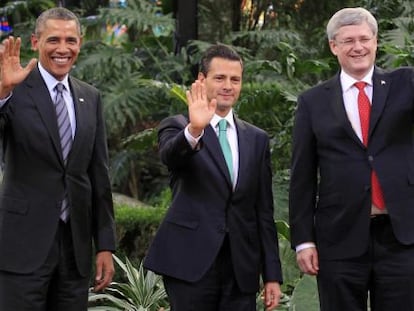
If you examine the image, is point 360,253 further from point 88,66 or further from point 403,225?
point 88,66

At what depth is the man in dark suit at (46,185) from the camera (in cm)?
426

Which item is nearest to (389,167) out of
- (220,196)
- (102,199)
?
(220,196)

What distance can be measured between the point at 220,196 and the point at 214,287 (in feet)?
1.45

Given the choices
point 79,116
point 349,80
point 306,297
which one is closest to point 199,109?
point 79,116

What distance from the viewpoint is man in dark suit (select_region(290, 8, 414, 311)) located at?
13.8 ft

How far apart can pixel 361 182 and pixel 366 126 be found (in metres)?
0.27

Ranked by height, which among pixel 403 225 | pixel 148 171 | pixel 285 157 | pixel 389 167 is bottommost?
pixel 148 171

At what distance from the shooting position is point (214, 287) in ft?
14.1

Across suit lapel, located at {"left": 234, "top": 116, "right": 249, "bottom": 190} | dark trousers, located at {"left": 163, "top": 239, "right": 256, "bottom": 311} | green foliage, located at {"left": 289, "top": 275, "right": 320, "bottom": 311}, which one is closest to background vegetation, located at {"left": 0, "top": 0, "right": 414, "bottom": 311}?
green foliage, located at {"left": 289, "top": 275, "right": 320, "bottom": 311}

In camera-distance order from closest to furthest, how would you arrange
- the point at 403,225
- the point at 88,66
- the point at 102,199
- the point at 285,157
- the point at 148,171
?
the point at 403,225 → the point at 102,199 → the point at 285,157 → the point at 88,66 → the point at 148,171

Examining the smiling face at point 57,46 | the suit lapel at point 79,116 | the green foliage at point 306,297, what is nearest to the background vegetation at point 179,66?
the green foliage at point 306,297

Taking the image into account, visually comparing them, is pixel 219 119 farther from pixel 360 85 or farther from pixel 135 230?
pixel 135 230

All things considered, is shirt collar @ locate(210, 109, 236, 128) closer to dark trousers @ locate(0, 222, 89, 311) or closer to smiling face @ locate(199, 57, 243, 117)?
smiling face @ locate(199, 57, 243, 117)

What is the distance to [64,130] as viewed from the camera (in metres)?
4.38
